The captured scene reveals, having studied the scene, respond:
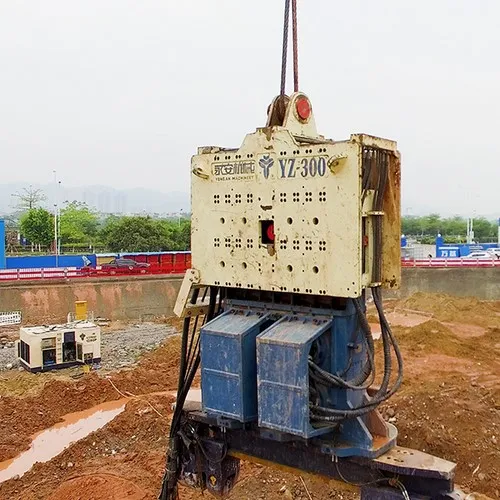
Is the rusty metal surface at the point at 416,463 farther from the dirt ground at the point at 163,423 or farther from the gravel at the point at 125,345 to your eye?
the gravel at the point at 125,345

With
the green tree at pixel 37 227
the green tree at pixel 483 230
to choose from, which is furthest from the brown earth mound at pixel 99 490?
the green tree at pixel 483 230

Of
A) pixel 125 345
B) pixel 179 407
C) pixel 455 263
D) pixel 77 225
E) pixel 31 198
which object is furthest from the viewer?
pixel 31 198

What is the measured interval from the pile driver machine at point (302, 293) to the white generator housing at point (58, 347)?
40.1 feet

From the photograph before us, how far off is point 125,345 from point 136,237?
30742mm

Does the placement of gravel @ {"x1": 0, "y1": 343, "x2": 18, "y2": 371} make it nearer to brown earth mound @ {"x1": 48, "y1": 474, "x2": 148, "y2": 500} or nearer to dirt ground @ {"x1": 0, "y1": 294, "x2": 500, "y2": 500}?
dirt ground @ {"x1": 0, "y1": 294, "x2": 500, "y2": 500}

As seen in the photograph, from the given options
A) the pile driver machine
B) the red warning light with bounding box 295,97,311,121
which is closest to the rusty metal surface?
the pile driver machine

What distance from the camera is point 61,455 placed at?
9.88 m

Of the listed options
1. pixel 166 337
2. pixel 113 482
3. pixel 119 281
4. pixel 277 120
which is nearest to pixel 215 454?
pixel 277 120

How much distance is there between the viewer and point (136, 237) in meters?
49.1

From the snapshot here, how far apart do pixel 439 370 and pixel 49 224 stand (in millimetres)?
43196

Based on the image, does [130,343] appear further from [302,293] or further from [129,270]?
[302,293]

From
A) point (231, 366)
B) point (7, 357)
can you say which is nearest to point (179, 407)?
point (231, 366)

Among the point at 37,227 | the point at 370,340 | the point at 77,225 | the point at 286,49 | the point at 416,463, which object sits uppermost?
the point at 286,49

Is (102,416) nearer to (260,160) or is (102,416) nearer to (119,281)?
(260,160)
